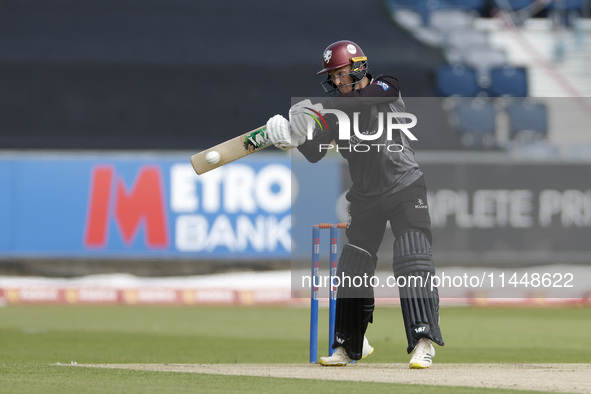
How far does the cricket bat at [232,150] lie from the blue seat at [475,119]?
11.0 m

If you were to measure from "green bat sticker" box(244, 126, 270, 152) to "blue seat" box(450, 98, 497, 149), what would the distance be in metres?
11.0

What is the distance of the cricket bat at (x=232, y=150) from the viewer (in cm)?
622

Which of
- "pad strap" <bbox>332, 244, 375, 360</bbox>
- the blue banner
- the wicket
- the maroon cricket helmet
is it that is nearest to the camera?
the maroon cricket helmet

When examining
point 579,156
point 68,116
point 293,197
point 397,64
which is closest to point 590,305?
point 579,156

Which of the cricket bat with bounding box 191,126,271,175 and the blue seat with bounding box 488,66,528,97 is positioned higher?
the blue seat with bounding box 488,66,528,97

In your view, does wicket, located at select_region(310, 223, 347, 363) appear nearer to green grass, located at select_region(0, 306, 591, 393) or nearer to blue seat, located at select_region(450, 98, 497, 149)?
green grass, located at select_region(0, 306, 591, 393)

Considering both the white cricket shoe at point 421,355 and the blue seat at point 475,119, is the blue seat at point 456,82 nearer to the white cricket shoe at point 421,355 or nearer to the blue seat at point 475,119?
the blue seat at point 475,119

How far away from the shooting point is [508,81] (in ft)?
64.2

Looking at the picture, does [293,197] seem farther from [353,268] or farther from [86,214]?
[353,268]

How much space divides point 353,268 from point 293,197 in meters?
9.50

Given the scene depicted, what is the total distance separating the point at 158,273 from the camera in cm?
1652

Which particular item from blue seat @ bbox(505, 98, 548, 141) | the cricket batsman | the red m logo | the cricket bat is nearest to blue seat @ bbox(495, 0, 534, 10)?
blue seat @ bbox(505, 98, 548, 141)

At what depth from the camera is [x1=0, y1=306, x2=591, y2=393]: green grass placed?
564cm

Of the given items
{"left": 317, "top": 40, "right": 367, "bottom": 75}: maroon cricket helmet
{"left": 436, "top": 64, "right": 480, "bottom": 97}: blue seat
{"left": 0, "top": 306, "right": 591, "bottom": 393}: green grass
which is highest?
{"left": 436, "top": 64, "right": 480, "bottom": 97}: blue seat
